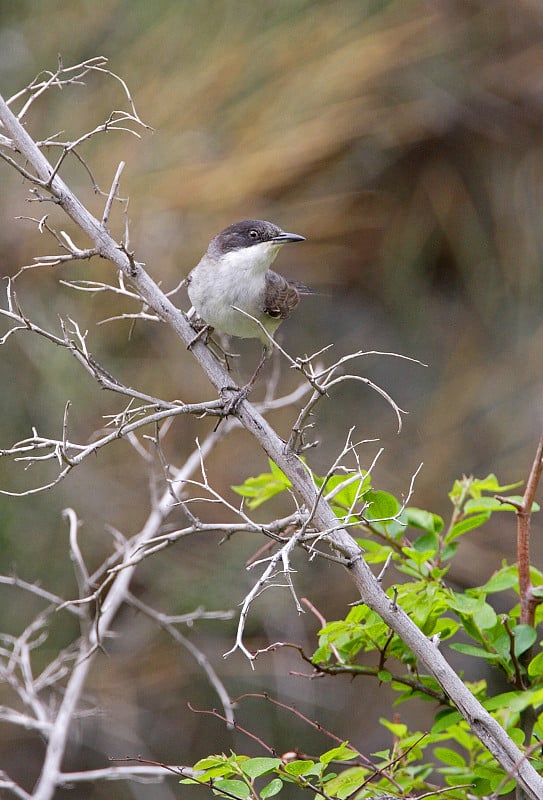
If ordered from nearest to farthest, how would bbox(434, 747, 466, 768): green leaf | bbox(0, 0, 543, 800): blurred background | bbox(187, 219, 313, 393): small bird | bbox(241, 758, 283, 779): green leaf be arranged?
bbox(241, 758, 283, 779): green leaf, bbox(434, 747, 466, 768): green leaf, bbox(187, 219, 313, 393): small bird, bbox(0, 0, 543, 800): blurred background

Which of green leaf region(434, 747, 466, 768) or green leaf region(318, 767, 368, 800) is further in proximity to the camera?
green leaf region(434, 747, 466, 768)

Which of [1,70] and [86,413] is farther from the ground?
[1,70]

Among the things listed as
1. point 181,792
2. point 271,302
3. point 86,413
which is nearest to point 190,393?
point 86,413

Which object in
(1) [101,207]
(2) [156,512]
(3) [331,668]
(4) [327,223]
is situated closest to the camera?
(3) [331,668]

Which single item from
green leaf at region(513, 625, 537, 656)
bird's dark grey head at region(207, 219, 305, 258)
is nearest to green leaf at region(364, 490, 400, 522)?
green leaf at region(513, 625, 537, 656)

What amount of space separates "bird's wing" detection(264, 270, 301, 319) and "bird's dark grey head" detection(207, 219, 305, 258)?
0.40ft

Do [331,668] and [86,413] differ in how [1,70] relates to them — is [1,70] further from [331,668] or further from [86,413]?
[331,668]

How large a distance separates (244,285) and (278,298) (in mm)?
154

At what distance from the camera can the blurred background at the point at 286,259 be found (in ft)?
14.5

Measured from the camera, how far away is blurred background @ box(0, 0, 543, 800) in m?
4.41

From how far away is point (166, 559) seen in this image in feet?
15.9

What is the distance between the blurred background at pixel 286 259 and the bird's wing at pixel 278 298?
0.94m

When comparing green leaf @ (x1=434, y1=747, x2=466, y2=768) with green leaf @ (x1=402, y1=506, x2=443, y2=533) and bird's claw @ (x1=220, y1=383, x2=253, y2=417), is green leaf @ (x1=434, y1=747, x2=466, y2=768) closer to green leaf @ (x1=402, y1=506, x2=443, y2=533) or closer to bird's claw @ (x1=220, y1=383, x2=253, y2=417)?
green leaf @ (x1=402, y1=506, x2=443, y2=533)

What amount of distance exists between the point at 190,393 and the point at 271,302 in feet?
5.08
